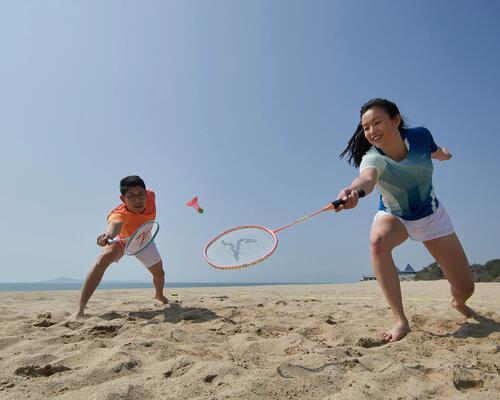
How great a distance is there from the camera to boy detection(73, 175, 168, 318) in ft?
16.4

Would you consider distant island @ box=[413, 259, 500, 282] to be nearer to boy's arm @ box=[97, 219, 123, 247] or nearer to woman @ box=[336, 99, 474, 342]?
woman @ box=[336, 99, 474, 342]

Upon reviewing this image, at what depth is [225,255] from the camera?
13.2ft

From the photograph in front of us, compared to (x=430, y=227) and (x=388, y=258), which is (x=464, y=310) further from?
(x=388, y=258)

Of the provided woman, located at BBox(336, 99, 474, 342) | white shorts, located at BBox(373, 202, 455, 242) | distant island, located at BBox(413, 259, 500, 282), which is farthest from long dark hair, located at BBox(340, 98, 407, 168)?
distant island, located at BBox(413, 259, 500, 282)

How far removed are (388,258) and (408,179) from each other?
77 cm

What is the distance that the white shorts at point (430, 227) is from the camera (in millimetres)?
3680

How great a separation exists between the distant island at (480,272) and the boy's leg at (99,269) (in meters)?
12.5

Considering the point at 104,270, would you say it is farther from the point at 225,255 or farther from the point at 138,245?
the point at 225,255

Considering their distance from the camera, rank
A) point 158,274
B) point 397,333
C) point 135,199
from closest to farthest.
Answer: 1. point 397,333
2. point 135,199
3. point 158,274

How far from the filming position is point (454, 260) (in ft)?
12.2

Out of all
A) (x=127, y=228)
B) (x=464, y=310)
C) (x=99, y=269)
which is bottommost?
(x=464, y=310)

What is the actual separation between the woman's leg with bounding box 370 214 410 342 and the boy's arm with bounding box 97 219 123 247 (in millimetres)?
3134

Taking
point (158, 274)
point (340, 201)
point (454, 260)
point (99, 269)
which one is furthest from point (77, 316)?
point (454, 260)

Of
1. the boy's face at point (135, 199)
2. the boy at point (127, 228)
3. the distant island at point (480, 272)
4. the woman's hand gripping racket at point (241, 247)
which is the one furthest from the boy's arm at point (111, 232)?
the distant island at point (480, 272)
